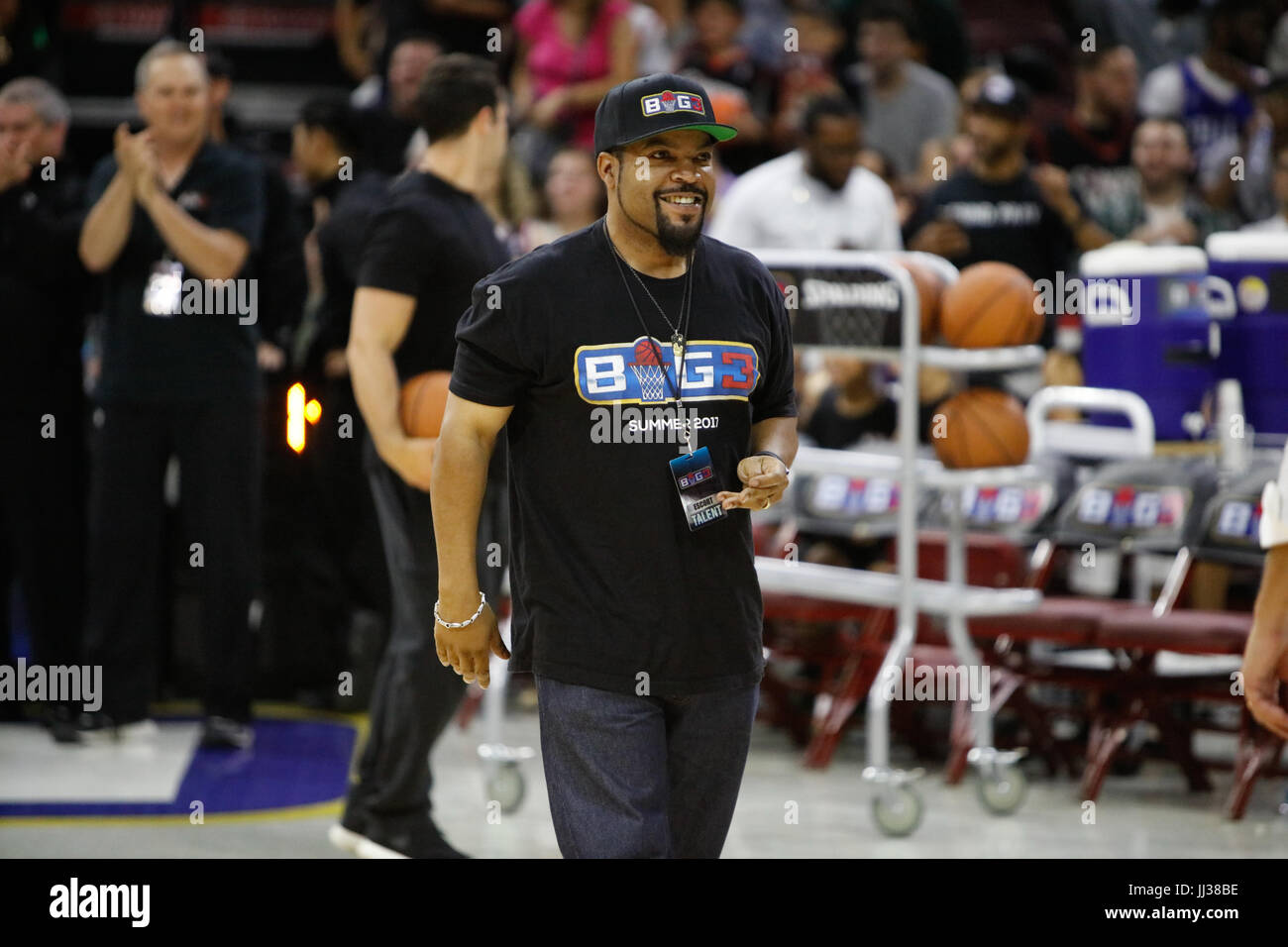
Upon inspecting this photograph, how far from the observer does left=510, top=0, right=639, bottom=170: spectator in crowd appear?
36.9 ft

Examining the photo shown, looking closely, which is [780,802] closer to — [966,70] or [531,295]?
[531,295]

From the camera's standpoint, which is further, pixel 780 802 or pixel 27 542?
pixel 27 542

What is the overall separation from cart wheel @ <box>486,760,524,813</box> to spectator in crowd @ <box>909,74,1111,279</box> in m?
3.45

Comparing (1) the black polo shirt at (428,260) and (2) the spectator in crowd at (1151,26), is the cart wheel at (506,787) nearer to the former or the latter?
(1) the black polo shirt at (428,260)

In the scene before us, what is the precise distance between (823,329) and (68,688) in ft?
11.8

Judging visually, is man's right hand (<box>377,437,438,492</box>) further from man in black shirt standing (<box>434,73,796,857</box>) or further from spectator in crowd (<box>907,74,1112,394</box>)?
spectator in crowd (<box>907,74,1112,394</box>)

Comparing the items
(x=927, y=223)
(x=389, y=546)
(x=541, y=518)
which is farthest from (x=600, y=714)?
(x=927, y=223)

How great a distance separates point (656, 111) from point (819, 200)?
5.56m

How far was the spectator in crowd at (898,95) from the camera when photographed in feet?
36.6

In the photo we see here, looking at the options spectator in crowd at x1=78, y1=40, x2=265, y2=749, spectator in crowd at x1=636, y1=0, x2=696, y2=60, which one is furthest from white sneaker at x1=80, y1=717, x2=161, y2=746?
spectator in crowd at x1=636, y1=0, x2=696, y2=60

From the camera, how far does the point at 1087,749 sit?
787cm

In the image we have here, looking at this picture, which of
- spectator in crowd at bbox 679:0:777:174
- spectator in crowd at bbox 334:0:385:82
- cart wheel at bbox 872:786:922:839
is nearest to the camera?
cart wheel at bbox 872:786:922:839

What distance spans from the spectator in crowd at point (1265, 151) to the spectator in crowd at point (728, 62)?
2652 millimetres
